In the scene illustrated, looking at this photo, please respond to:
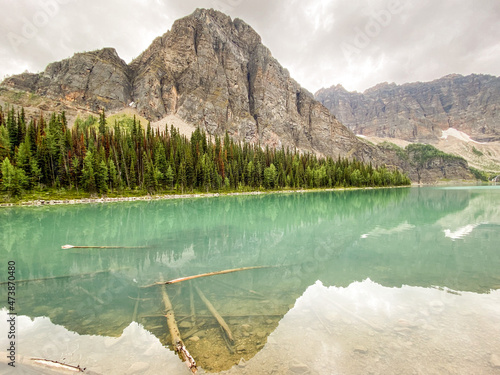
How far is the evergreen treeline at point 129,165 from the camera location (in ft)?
209

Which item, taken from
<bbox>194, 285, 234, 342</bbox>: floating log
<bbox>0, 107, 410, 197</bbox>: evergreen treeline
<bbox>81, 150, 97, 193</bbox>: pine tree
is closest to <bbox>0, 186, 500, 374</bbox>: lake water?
<bbox>194, 285, 234, 342</bbox>: floating log

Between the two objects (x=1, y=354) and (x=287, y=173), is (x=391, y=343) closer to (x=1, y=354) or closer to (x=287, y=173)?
(x=1, y=354)

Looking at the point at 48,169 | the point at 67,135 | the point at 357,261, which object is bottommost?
the point at 357,261

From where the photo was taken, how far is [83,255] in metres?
15.5

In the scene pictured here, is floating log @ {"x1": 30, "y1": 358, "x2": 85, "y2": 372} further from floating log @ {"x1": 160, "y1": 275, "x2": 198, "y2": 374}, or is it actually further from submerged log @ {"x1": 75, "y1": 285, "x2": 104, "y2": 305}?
submerged log @ {"x1": 75, "y1": 285, "x2": 104, "y2": 305}

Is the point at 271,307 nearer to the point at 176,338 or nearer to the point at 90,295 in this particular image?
the point at 176,338

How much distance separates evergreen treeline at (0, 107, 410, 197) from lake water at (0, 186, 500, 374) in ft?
180

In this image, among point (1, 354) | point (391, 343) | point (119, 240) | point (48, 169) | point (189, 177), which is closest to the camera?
point (1, 354)

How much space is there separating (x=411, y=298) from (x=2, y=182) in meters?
71.4

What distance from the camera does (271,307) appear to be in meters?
8.69

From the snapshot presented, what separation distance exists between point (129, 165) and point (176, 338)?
275 feet

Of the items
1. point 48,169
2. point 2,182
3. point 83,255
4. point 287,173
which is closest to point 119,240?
point 83,255

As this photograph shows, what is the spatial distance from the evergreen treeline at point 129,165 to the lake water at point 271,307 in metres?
55.0

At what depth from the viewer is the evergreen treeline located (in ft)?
209
